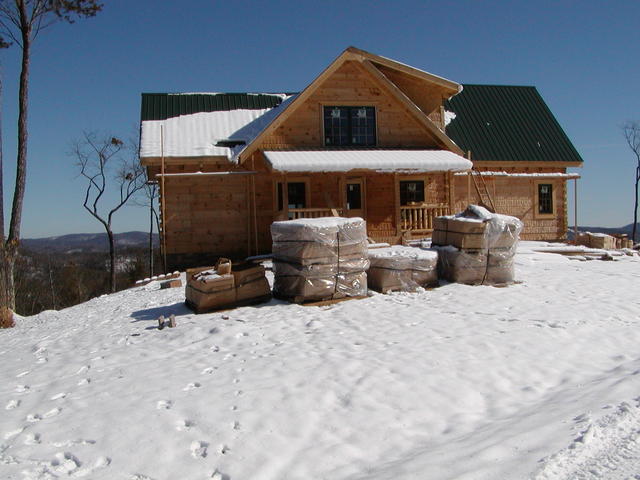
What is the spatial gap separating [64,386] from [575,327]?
6.34 metres

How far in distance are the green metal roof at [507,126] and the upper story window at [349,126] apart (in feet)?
15.8

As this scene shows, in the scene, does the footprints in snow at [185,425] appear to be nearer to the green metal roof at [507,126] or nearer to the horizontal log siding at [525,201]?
the horizontal log siding at [525,201]

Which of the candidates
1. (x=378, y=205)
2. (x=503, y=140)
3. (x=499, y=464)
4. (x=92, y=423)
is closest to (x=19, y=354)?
(x=92, y=423)

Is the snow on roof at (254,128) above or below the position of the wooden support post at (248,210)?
above

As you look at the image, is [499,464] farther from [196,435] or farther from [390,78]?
[390,78]

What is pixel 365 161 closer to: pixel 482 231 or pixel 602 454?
pixel 482 231

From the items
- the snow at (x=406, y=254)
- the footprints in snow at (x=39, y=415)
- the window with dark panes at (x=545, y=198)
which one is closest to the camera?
the footprints in snow at (x=39, y=415)

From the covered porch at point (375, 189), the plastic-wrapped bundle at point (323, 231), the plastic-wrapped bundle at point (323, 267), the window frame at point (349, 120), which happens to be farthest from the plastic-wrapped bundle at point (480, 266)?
the window frame at point (349, 120)

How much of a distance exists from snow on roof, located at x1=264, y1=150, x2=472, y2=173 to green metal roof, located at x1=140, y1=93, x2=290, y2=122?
5135mm

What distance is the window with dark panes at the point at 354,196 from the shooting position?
58.3 ft

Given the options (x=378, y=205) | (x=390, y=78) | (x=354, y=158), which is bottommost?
(x=378, y=205)

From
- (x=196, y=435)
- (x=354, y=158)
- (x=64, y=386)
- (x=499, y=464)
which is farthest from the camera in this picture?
(x=354, y=158)

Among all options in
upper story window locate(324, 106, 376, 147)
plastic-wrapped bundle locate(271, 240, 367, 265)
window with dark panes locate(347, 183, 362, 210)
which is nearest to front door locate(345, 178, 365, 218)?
window with dark panes locate(347, 183, 362, 210)

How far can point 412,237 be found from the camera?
17.5 metres
